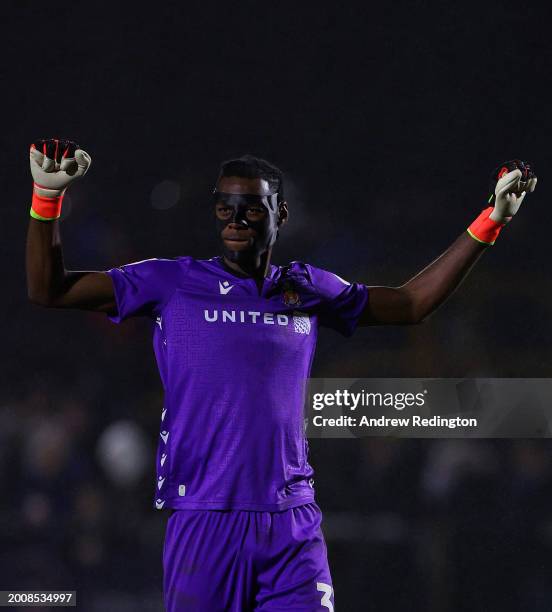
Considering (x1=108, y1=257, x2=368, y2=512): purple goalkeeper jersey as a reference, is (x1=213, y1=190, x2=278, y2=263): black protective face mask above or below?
above

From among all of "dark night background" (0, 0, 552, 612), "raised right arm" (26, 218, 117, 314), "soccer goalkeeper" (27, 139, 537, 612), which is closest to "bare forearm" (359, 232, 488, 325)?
"soccer goalkeeper" (27, 139, 537, 612)

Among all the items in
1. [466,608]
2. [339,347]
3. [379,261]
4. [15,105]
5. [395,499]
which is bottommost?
[466,608]

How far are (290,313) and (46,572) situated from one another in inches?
65.5

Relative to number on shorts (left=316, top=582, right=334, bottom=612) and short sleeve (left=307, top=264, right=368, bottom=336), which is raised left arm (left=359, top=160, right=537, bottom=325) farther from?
number on shorts (left=316, top=582, right=334, bottom=612)

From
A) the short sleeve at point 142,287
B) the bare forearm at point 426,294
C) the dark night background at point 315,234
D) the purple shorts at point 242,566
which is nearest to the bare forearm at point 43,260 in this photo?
the short sleeve at point 142,287

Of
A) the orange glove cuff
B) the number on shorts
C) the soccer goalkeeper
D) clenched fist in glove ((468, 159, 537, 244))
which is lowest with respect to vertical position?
the number on shorts

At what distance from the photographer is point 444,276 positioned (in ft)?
6.88

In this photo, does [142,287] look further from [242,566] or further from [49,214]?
[242,566]

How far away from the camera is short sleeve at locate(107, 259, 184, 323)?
1920 millimetres

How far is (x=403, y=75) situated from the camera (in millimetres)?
3291

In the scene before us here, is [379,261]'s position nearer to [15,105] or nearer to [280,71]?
[280,71]

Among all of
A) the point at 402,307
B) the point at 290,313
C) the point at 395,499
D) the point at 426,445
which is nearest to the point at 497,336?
the point at 426,445

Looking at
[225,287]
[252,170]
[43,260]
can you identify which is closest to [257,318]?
[225,287]

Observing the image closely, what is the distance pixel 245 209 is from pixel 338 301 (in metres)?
0.30
